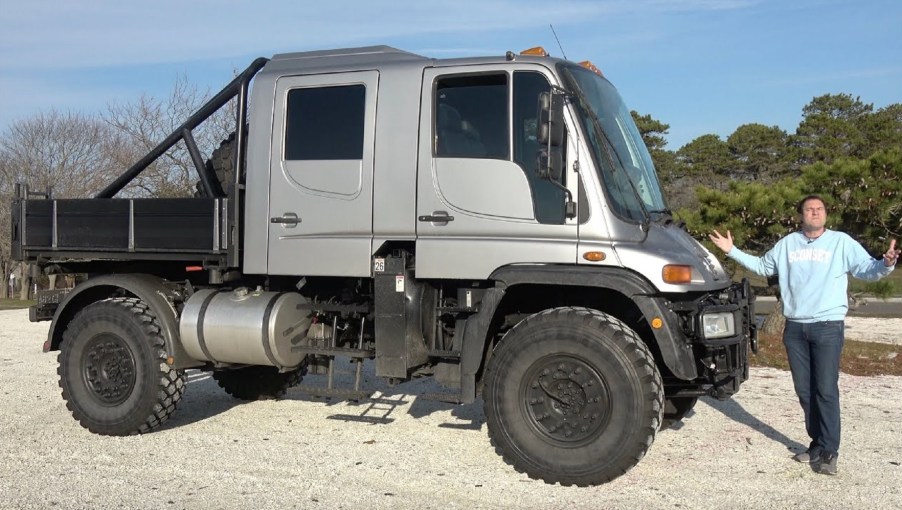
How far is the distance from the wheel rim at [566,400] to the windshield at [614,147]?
3.56ft

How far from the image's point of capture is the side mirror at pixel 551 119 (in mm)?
5508

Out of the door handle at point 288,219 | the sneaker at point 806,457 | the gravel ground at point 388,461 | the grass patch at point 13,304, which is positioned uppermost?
the door handle at point 288,219

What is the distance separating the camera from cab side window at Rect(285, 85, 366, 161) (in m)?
6.53

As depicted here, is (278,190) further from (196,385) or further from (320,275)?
(196,385)

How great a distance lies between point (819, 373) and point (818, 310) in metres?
0.44

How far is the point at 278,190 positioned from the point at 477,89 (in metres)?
1.77

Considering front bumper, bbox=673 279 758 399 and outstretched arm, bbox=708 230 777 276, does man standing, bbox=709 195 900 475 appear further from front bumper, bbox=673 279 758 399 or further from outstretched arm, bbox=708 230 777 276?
front bumper, bbox=673 279 758 399

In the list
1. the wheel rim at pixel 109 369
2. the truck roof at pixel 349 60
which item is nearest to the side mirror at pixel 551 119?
the truck roof at pixel 349 60

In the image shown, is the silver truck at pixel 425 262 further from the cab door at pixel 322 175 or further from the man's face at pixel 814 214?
the man's face at pixel 814 214

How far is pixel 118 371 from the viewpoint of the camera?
7.41 metres

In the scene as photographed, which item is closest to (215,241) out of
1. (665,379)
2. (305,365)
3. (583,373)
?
(305,365)

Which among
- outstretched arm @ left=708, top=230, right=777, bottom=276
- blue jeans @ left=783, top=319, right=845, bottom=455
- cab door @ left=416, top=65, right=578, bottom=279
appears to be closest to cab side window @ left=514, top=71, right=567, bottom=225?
cab door @ left=416, top=65, right=578, bottom=279

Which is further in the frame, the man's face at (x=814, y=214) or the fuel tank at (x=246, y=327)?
the fuel tank at (x=246, y=327)

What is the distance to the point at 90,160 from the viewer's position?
34125 millimetres
